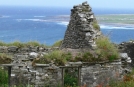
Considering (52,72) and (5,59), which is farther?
(5,59)

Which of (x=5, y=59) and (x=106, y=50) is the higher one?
(x=106, y=50)

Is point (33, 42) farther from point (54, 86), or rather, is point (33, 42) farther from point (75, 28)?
point (54, 86)

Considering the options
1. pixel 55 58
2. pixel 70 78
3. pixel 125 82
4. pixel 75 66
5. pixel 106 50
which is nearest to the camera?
pixel 55 58

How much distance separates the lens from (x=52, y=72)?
1872 centimetres

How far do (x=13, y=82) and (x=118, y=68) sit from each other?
5080 millimetres

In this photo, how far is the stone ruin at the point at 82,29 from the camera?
21422 millimetres

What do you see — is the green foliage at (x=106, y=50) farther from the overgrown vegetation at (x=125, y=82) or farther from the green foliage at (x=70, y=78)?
the green foliage at (x=70, y=78)

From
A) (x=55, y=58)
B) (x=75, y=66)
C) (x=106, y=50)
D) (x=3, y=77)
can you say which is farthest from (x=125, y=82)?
(x=3, y=77)

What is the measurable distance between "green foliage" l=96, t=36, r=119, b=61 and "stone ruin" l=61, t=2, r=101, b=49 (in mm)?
347

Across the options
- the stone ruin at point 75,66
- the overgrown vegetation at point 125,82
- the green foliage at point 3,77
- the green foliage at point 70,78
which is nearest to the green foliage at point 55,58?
the stone ruin at point 75,66

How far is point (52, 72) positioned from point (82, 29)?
397 cm

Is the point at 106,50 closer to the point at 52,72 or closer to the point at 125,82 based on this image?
the point at 125,82

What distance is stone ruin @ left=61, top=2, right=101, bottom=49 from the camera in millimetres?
21422

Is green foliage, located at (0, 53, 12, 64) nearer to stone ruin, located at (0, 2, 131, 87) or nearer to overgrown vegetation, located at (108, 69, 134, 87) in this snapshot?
stone ruin, located at (0, 2, 131, 87)
